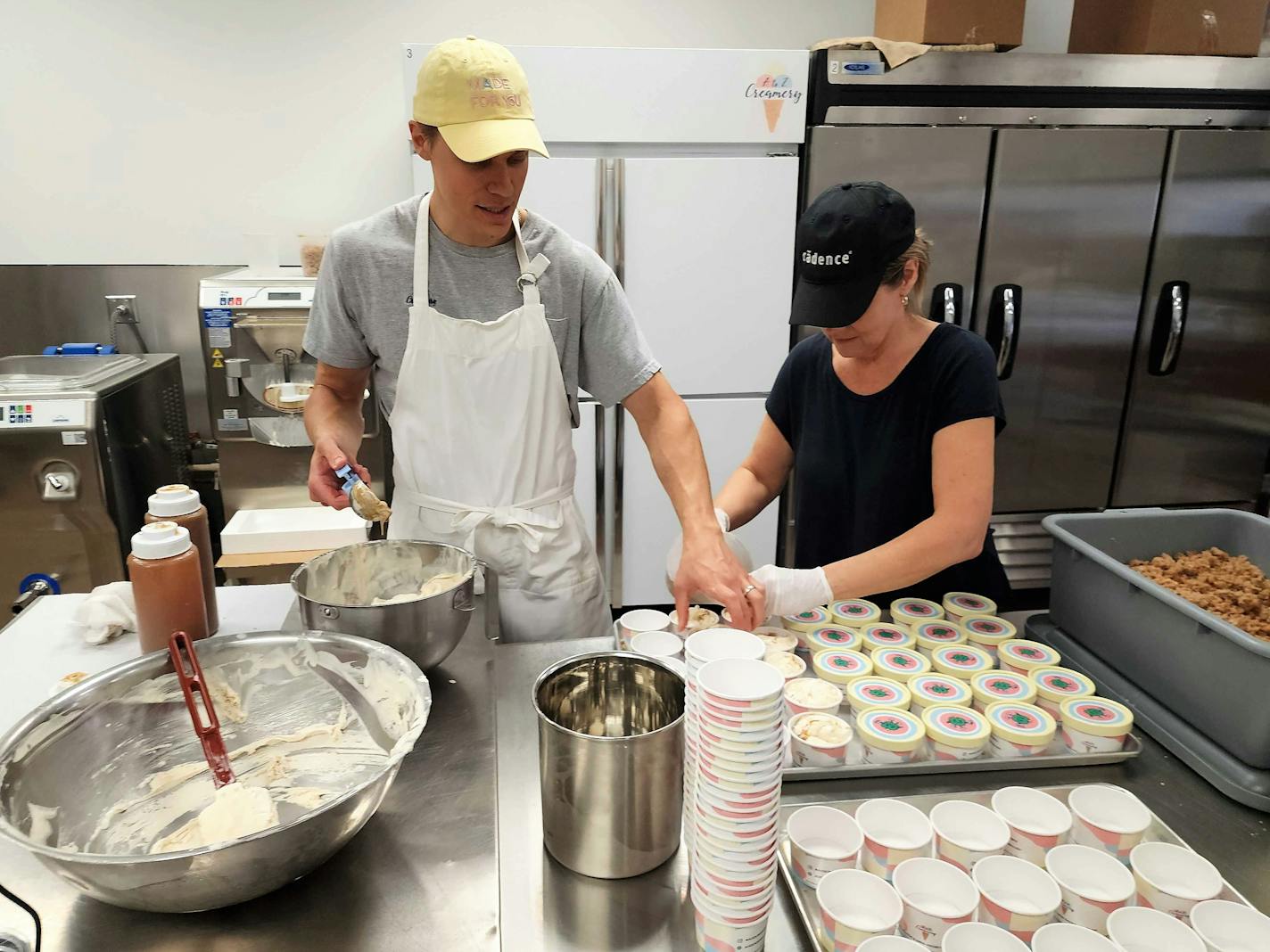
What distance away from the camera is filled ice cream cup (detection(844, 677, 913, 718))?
43.3 inches

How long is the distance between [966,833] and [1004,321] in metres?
2.52

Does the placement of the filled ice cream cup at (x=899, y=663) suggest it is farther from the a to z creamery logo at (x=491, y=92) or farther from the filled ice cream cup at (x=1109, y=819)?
the a to z creamery logo at (x=491, y=92)

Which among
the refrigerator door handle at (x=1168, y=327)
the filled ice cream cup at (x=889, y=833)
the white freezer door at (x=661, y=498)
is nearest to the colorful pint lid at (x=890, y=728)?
the filled ice cream cup at (x=889, y=833)

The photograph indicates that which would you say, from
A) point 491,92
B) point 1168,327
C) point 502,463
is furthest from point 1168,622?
point 1168,327

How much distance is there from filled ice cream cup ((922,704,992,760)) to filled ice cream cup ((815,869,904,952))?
28cm

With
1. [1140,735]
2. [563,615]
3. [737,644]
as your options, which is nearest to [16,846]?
[737,644]

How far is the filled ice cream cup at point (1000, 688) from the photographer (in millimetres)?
1123

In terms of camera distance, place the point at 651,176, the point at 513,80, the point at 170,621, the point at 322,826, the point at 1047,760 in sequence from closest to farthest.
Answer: the point at 322,826, the point at 1047,760, the point at 170,621, the point at 513,80, the point at 651,176

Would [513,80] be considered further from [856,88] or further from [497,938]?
[856,88]

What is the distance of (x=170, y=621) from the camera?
1164 mm

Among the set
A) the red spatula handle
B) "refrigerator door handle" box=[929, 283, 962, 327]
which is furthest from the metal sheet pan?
"refrigerator door handle" box=[929, 283, 962, 327]

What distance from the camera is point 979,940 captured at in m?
0.72

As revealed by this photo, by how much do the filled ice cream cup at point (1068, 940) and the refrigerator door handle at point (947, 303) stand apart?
2.48 metres

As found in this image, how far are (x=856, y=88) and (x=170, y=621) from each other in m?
2.64
